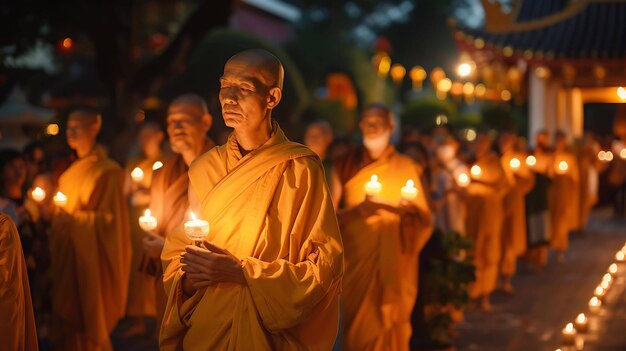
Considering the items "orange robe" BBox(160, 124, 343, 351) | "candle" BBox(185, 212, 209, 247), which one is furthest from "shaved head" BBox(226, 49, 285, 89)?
"candle" BBox(185, 212, 209, 247)

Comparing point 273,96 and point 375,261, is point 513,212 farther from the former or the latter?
point 273,96

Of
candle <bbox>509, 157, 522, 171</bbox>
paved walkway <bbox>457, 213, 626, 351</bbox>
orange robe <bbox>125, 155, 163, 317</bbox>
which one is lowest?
paved walkway <bbox>457, 213, 626, 351</bbox>

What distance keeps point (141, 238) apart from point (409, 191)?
346 cm

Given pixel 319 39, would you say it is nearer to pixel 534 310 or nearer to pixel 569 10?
pixel 569 10

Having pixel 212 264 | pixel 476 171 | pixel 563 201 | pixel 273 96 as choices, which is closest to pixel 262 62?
pixel 273 96

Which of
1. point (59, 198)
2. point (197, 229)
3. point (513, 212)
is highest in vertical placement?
point (59, 198)

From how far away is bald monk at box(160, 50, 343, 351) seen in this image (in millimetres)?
4129

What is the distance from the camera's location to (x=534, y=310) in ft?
34.6

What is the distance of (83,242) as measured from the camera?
7.29m

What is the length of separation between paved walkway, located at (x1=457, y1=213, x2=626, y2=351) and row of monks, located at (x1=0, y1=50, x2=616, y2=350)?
1.18 feet

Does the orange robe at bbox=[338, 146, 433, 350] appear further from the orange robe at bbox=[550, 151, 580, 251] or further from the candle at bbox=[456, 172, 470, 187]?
the orange robe at bbox=[550, 151, 580, 251]

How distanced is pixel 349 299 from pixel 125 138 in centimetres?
1160

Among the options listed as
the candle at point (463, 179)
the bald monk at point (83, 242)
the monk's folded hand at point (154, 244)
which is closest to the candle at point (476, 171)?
→ the candle at point (463, 179)

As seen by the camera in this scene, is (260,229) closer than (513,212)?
Yes
